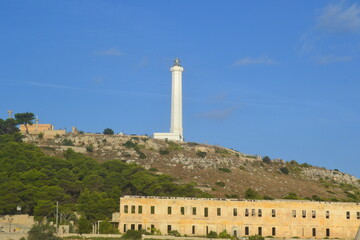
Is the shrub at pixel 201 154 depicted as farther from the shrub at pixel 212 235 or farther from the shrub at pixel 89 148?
the shrub at pixel 212 235

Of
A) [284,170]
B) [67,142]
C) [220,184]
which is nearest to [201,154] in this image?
[284,170]

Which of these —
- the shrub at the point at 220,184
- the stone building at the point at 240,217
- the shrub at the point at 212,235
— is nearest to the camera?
the shrub at the point at 212,235

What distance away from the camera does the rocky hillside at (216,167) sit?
4535 inches

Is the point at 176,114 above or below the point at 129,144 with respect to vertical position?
above

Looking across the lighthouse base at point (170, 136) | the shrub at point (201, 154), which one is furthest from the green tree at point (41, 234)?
the lighthouse base at point (170, 136)

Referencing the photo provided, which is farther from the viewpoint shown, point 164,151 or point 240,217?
point 164,151

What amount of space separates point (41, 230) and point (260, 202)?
27.5 metres

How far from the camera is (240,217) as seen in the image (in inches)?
2970

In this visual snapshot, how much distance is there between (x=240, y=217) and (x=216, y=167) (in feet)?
165

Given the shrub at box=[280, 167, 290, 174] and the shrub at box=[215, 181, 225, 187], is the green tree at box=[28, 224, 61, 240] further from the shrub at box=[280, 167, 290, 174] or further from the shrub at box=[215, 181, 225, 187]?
the shrub at box=[280, 167, 290, 174]

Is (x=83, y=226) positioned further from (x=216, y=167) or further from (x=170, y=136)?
(x=170, y=136)

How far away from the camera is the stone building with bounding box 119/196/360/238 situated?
74500mm

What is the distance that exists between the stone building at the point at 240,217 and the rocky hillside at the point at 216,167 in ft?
99.0

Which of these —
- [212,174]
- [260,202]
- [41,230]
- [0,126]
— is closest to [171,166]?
[212,174]
